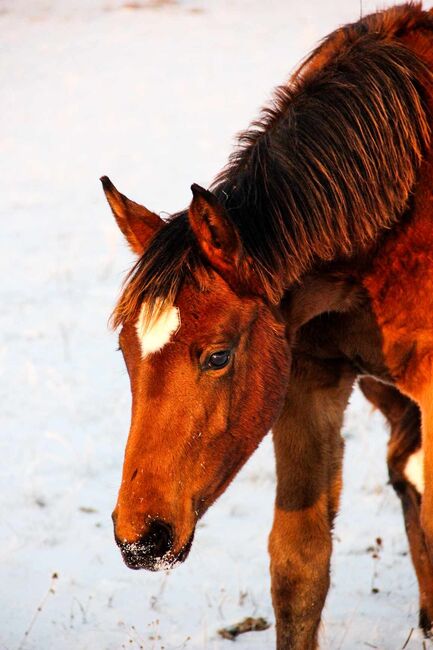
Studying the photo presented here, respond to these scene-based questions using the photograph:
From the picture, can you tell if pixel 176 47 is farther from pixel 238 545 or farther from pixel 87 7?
pixel 238 545

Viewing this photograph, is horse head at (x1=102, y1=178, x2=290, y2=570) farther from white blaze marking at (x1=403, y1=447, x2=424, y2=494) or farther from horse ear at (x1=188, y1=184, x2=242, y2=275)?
white blaze marking at (x1=403, y1=447, x2=424, y2=494)

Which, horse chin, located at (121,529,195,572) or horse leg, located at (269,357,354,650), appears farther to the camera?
horse leg, located at (269,357,354,650)

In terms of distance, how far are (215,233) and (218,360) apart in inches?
17.6

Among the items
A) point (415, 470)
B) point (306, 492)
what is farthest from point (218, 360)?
point (415, 470)

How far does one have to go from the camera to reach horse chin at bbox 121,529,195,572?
337 cm

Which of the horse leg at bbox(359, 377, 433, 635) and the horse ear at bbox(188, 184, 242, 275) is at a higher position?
the horse ear at bbox(188, 184, 242, 275)

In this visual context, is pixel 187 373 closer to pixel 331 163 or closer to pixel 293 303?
pixel 293 303

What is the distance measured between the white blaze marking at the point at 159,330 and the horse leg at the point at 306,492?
3.59 feet

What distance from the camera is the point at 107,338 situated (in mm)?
9211

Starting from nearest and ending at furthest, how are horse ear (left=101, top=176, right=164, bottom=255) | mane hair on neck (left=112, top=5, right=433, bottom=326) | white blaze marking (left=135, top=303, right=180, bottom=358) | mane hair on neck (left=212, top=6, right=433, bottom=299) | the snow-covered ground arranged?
white blaze marking (left=135, top=303, right=180, bottom=358), mane hair on neck (left=112, top=5, right=433, bottom=326), mane hair on neck (left=212, top=6, right=433, bottom=299), horse ear (left=101, top=176, right=164, bottom=255), the snow-covered ground

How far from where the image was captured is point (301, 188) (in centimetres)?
387

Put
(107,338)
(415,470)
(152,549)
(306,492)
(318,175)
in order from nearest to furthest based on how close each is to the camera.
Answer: (152,549) → (318,175) → (306,492) → (415,470) → (107,338)

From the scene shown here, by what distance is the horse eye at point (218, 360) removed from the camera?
3596 mm

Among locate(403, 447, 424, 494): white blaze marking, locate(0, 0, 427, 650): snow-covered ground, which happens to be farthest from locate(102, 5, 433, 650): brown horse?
locate(0, 0, 427, 650): snow-covered ground
